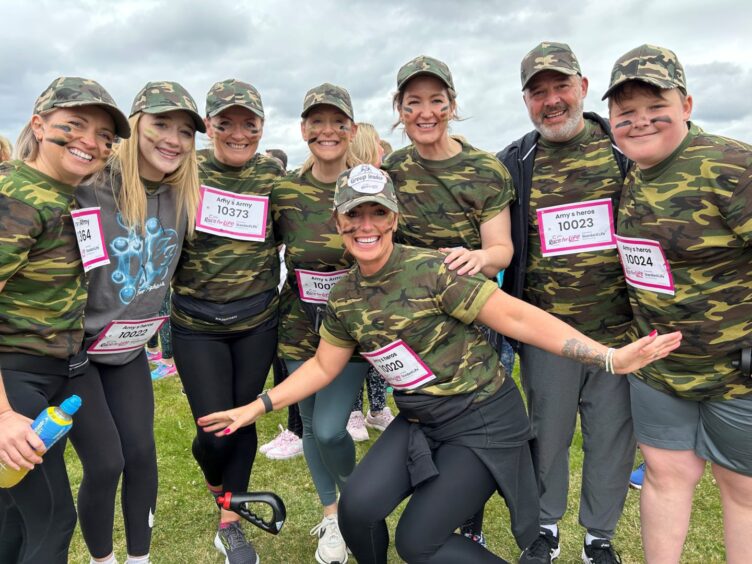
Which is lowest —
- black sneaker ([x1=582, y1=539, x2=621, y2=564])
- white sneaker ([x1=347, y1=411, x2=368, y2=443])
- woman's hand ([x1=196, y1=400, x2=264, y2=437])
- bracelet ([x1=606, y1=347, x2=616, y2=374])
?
white sneaker ([x1=347, y1=411, x2=368, y2=443])

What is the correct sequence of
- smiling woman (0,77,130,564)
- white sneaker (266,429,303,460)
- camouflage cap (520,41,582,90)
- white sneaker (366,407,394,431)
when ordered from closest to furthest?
smiling woman (0,77,130,564) → camouflage cap (520,41,582,90) → white sneaker (266,429,303,460) → white sneaker (366,407,394,431)

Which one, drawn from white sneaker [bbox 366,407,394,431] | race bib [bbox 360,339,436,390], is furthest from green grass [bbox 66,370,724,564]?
race bib [bbox 360,339,436,390]

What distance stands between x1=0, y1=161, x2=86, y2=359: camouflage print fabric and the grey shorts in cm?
246

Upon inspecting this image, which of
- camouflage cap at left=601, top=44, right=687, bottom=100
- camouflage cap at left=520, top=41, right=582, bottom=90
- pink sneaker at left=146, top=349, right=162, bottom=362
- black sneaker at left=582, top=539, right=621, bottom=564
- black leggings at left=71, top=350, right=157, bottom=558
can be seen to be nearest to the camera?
camouflage cap at left=601, top=44, right=687, bottom=100

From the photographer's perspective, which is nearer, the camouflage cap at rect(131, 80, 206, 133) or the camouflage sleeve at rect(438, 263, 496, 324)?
the camouflage sleeve at rect(438, 263, 496, 324)

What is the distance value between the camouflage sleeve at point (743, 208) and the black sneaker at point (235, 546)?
9.41 feet

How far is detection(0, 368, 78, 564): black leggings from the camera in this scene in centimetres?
215

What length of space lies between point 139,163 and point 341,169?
1.00 m

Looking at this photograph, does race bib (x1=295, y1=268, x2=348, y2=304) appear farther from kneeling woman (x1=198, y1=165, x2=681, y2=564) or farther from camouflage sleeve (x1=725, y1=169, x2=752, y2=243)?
camouflage sleeve (x1=725, y1=169, x2=752, y2=243)

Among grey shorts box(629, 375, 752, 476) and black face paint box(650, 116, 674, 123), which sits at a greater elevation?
black face paint box(650, 116, 674, 123)

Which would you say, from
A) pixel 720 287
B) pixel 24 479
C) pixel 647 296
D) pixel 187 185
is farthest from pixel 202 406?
pixel 720 287

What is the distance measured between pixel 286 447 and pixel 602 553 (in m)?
2.56

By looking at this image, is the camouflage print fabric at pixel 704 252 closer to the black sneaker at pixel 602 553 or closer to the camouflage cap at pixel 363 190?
the camouflage cap at pixel 363 190

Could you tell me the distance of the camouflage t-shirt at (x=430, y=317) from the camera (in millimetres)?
2338
